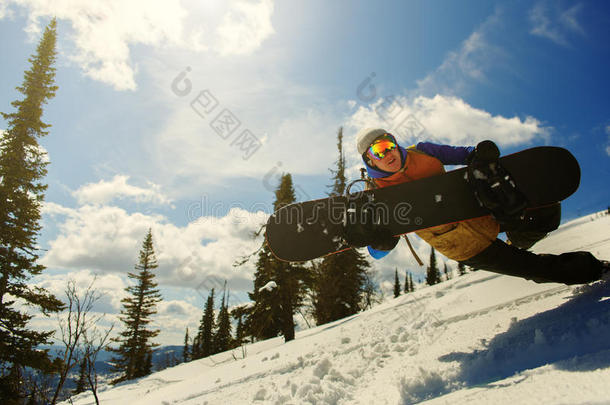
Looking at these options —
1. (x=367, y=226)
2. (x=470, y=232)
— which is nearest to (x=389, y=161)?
(x=367, y=226)

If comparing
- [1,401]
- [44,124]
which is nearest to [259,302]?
[1,401]

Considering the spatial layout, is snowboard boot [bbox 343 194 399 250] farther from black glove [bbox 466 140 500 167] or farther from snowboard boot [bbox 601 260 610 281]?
snowboard boot [bbox 601 260 610 281]

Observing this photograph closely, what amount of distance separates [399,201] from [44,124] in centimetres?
1957

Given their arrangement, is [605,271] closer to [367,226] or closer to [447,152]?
[447,152]

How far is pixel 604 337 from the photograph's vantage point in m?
1.50

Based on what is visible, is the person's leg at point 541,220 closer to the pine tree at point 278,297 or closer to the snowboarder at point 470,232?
the snowboarder at point 470,232

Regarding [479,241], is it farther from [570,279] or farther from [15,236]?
[15,236]

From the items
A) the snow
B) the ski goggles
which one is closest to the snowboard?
the ski goggles

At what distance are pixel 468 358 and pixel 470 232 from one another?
102cm

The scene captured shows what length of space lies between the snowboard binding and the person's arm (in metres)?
0.38

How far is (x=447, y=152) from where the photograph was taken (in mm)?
2852

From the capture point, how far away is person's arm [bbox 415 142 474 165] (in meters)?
2.80

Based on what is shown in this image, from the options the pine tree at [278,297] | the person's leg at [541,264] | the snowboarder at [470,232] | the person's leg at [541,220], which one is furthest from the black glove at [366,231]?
the pine tree at [278,297]

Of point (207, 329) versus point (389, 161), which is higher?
point (389, 161)
